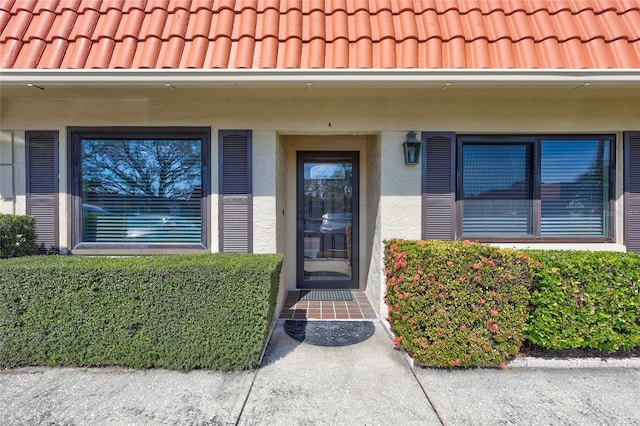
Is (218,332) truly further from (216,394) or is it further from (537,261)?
(537,261)

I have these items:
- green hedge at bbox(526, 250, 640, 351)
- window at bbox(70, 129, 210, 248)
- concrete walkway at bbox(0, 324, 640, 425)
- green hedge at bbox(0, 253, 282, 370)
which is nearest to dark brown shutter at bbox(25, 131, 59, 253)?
window at bbox(70, 129, 210, 248)

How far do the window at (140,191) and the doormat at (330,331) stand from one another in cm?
164

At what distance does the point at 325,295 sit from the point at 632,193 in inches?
162

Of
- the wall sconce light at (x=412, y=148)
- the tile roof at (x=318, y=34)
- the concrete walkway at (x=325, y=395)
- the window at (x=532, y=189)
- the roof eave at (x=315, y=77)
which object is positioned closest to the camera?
the concrete walkway at (x=325, y=395)

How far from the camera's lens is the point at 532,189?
3.71 metres

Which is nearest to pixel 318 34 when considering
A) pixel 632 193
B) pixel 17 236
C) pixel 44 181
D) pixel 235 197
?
pixel 235 197

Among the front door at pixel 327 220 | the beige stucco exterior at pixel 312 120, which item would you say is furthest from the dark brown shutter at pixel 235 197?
the front door at pixel 327 220

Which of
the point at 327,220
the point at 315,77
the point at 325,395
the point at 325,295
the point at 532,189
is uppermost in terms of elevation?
the point at 315,77

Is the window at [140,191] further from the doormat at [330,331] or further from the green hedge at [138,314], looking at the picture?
the doormat at [330,331]

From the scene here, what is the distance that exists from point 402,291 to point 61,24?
4.59 metres

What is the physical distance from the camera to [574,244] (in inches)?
144

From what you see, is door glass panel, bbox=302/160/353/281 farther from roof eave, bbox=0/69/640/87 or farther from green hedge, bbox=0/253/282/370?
→ green hedge, bbox=0/253/282/370

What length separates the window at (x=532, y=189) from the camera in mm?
3701

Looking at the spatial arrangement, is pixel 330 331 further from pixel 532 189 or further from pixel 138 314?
pixel 532 189
